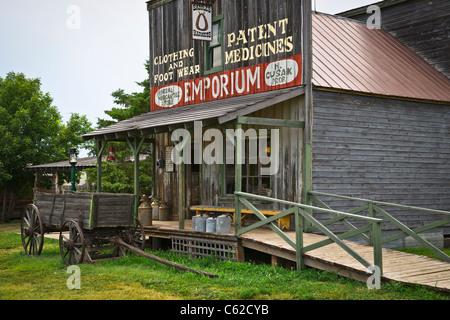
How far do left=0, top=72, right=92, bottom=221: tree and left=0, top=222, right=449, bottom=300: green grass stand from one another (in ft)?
48.6

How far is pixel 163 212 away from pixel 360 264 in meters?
8.05

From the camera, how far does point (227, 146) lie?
13938 mm

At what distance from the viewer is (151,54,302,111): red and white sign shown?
1242 cm

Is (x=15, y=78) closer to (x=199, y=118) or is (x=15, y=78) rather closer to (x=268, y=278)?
(x=199, y=118)

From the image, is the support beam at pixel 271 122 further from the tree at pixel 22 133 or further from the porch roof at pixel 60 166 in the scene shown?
the tree at pixel 22 133

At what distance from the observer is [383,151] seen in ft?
43.4

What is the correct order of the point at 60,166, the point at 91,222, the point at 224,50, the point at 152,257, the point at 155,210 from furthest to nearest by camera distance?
the point at 60,166 → the point at 155,210 → the point at 224,50 → the point at 91,222 → the point at 152,257

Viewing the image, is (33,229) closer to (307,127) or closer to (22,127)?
(307,127)

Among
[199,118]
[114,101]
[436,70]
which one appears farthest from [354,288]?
[114,101]

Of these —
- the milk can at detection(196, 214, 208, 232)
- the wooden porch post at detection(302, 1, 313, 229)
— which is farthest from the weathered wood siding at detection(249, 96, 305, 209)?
the milk can at detection(196, 214, 208, 232)

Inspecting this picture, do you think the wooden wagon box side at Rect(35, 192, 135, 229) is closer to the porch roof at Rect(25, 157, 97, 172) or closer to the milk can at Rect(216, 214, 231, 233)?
the milk can at Rect(216, 214, 231, 233)

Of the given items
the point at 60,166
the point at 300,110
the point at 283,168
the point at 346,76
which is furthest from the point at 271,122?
the point at 60,166

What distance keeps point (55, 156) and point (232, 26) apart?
1630 centimetres

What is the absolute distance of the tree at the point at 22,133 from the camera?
24.6 metres
